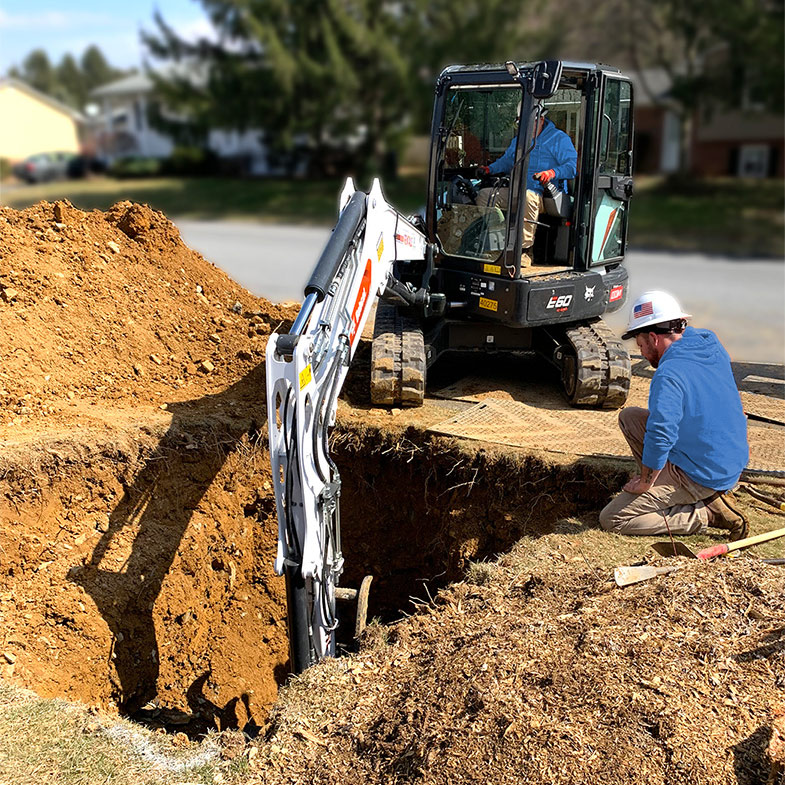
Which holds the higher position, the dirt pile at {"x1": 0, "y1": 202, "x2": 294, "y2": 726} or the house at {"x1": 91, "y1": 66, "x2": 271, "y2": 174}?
the house at {"x1": 91, "y1": 66, "x2": 271, "y2": 174}

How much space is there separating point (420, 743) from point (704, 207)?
24.5m

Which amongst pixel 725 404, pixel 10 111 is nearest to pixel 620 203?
pixel 725 404

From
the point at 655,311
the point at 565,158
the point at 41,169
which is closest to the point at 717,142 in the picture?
the point at 565,158

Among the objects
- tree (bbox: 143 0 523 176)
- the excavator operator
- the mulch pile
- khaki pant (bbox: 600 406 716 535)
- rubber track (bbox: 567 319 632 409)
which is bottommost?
the mulch pile

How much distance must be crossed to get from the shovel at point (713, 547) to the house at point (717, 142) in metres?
24.7

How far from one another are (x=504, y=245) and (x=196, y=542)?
3.62 meters

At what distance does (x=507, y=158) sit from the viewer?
697 centimetres

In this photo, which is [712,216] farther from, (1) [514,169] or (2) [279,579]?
(2) [279,579]

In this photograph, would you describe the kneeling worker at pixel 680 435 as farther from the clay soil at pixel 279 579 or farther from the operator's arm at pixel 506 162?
→ the operator's arm at pixel 506 162

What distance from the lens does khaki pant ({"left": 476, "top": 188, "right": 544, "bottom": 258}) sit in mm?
7035

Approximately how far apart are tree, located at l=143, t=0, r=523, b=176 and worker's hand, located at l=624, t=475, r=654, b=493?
2258 centimetres

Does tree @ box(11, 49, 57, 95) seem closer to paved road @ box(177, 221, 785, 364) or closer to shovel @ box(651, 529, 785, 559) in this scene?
paved road @ box(177, 221, 785, 364)

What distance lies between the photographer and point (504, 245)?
6996mm

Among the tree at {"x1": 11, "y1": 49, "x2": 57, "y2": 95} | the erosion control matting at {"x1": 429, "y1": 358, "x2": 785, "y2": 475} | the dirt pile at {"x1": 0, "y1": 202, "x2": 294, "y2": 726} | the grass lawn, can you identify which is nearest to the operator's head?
the erosion control matting at {"x1": 429, "y1": 358, "x2": 785, "y2": 475}
